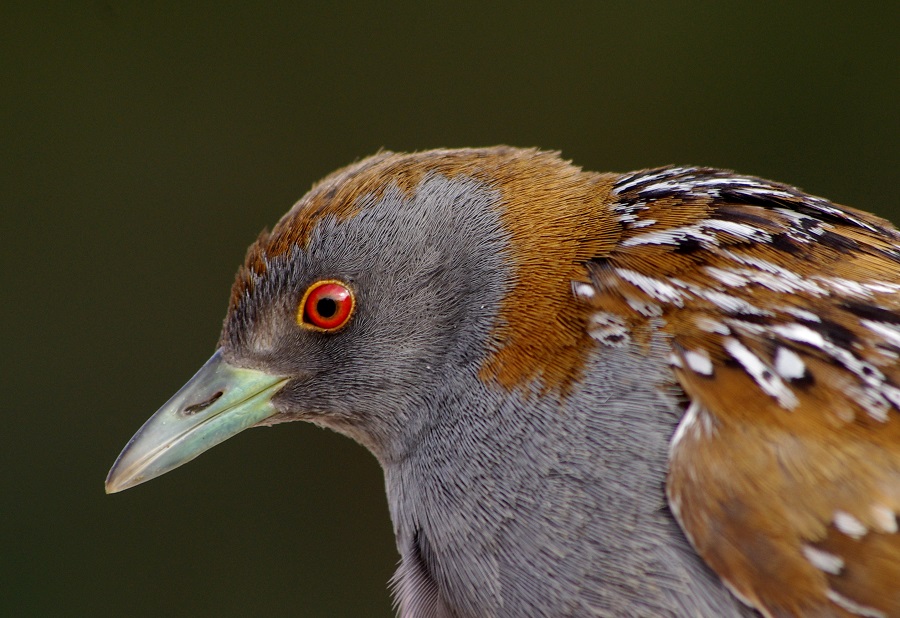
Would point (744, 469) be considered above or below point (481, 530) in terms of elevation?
above

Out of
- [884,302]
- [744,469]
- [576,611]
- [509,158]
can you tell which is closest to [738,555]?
[744,469]

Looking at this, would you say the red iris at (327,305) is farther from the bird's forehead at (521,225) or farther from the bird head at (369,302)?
the bird's forehead at (521,225)

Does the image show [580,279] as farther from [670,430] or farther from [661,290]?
[670,430]

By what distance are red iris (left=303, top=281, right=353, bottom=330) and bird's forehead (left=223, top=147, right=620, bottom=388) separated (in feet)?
0.34

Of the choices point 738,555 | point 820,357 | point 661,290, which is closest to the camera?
point 738,555

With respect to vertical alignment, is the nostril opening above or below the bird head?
below

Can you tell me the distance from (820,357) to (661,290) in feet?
1.03

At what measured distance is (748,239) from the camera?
1911 millimetres

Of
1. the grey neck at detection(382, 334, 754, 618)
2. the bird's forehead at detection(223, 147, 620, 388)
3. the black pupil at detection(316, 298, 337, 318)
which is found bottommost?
the grey neck at detection(382, 334, 754, 618)

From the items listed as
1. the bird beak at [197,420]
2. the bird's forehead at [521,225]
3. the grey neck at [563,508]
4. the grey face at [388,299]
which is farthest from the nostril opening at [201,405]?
the grey neck at [563,508]

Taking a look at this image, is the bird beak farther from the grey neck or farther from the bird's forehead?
the grey neck

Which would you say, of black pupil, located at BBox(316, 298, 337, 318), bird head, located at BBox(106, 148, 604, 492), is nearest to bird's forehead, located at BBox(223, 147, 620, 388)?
bird head, located at BBox(106, 148, 604, 492)

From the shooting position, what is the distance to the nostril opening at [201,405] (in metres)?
2.21

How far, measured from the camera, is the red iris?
2.13 m
